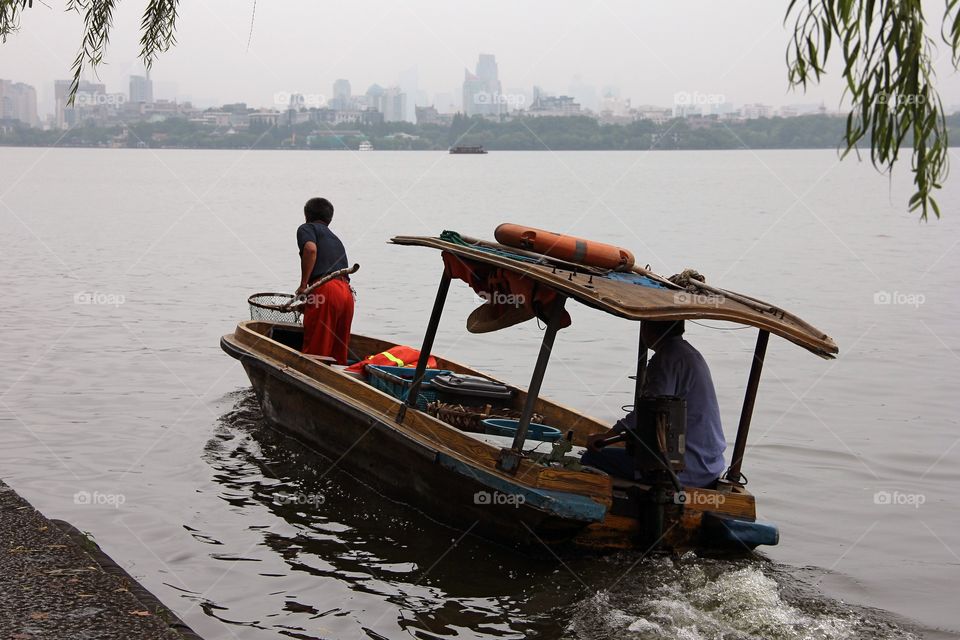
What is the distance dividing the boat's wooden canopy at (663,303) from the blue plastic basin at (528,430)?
1.53m

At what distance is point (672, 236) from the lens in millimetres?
35906

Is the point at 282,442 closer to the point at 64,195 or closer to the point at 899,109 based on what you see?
the point at 899,109

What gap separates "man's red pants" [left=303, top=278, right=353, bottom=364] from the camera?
35.7 feet

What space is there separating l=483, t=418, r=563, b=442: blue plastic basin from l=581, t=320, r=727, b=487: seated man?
2.73ft

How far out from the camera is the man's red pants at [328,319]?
35.7 feet

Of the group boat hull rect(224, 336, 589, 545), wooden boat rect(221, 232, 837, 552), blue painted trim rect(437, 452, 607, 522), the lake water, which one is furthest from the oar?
blue painted trim rect(437, 452, 607, 522)

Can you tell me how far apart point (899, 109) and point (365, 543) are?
5621 mm

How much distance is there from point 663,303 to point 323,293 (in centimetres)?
473

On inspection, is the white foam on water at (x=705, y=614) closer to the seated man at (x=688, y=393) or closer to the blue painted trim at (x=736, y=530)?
the blue painted trim at (x=736, y=530)

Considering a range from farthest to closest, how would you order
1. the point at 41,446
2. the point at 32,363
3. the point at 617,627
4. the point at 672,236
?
the point at 672,236 < the point at 32,363 < the point at 41,446 < the point at 617,627

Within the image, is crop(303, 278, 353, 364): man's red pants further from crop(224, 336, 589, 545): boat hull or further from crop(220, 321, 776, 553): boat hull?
crop(220, 321, 776, 553): boat hull

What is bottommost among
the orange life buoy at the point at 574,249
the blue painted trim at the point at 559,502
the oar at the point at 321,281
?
the blue painted trim at the point at 559,502

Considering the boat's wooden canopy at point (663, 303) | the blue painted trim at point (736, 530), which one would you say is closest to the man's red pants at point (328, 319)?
the boat's wooden canopy at point (663, 303)

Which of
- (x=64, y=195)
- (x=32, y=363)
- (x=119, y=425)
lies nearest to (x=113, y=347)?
(x=32, y=363)
